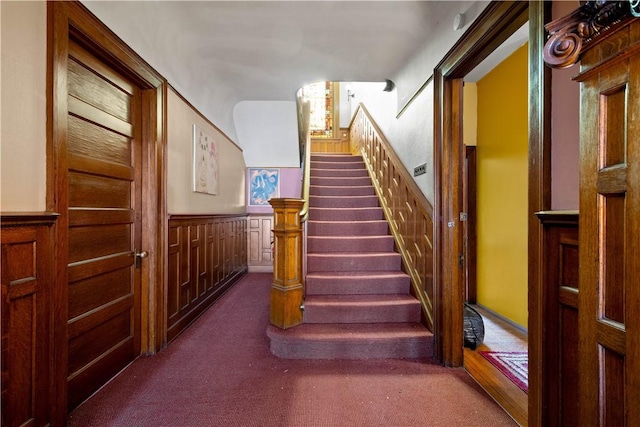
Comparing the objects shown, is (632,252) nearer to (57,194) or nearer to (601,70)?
(601,70)

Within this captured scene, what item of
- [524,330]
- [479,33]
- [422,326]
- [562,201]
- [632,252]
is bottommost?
[524,330]

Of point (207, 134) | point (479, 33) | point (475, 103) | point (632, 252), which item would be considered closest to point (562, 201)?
point (632, 252)

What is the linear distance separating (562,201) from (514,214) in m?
2.01

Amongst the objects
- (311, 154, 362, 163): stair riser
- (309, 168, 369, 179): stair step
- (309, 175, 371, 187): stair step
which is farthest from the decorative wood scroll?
(311, 154, 362, 163): stair riser

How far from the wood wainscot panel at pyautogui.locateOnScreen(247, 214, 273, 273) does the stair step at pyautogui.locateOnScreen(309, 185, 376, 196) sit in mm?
1389

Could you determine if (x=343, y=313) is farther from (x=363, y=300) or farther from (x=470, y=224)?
(x=470, y=224)

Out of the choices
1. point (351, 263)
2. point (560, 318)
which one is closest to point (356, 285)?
point (351, 263)

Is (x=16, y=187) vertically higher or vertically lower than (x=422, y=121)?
lower

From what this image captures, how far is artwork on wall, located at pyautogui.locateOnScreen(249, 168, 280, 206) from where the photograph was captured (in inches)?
211

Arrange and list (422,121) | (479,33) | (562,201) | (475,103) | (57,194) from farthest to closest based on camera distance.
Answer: (475,103), (422,121), (479,33), (57,194), (562,201)

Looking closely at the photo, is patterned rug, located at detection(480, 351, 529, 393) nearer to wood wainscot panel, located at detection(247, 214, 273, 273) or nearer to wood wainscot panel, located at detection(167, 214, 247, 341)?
wood wainscot panel, located at detection(167, 214, 247, 341)

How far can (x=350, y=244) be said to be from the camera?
3223 mm

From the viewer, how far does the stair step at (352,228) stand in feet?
11.3

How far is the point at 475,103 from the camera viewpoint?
3553 millimetres
